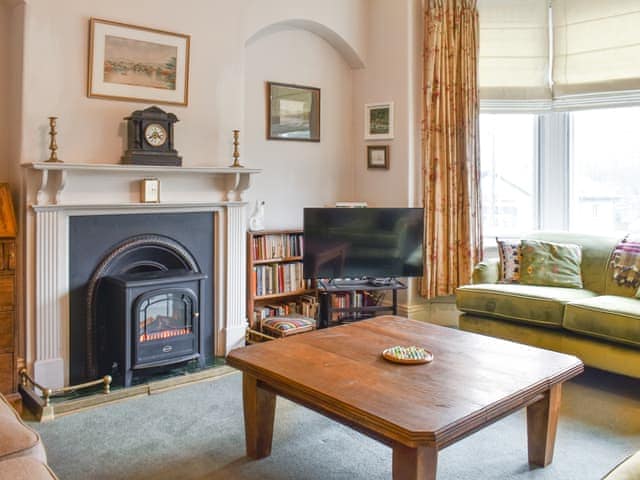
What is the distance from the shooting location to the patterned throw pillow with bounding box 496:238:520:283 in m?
4.25

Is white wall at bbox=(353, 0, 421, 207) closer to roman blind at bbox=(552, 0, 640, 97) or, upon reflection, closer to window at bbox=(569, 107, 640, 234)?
roman blind at bbox=(552, 0, 640, 97)

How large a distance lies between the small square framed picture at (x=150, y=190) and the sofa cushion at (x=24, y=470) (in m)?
2.23

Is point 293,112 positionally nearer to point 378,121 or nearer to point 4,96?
point 378,121

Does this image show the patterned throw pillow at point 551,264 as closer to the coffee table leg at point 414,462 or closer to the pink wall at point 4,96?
the coffee table leg at point 414,462

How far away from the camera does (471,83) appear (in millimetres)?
4688

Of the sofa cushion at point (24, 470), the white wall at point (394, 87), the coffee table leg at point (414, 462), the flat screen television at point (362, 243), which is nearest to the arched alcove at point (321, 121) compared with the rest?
the white wall at point (394, 87)

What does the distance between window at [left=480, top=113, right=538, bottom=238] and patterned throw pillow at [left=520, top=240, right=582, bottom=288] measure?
2.69ft

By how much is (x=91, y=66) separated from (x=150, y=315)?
4.88 feet

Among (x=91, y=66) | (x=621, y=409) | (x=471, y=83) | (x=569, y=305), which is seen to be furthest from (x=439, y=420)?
(x=471, y=83)

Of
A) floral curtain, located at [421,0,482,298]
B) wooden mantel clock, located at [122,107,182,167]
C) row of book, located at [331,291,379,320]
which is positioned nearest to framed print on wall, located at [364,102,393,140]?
floral curtain, located at [421,0,482,298]

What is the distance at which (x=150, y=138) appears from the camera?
139 inches

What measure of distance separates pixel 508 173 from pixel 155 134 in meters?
3.03

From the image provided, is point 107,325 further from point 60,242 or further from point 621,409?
point 621,409

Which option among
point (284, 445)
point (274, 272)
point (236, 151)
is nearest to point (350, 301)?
point (274, 272)
